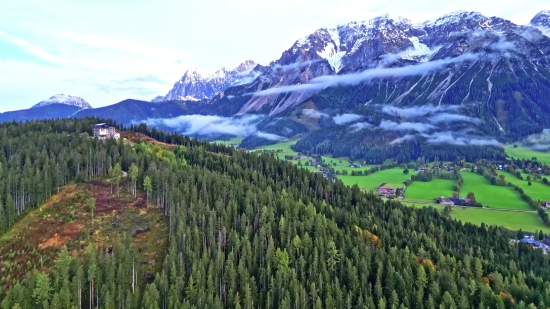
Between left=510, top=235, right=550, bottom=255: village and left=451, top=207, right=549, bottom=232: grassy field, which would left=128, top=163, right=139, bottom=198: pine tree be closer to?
left=510, top=235, right=550, bottom=255: village

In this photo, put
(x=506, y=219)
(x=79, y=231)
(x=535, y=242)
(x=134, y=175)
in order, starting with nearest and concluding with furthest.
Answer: (x=79, y=231), (x=134, y=175), (x=535, y=242), (x=506, y=219)

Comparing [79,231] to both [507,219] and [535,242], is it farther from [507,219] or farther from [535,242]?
[507,219]

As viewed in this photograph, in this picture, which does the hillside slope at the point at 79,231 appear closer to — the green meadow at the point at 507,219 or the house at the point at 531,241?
the green meadow at the point at 507,219

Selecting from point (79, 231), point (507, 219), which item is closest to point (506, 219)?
point (507, 219)

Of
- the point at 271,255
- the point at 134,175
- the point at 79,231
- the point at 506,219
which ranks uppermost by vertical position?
the point at 134,175

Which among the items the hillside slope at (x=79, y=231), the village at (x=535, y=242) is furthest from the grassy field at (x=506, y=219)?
the hillside slope at (x=79, y=231)

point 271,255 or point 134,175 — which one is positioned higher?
point 134,175

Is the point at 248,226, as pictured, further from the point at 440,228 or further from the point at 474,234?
the point at 474,234

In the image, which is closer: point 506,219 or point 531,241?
point 531,241

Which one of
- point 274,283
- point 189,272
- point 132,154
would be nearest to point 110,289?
point 189,272
